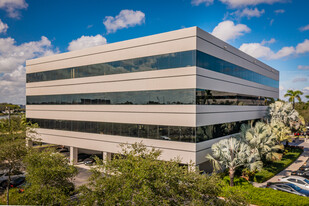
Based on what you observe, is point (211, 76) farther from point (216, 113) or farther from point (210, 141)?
point (210, 141)

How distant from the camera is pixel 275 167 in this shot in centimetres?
2570

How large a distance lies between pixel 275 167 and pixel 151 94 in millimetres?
17106

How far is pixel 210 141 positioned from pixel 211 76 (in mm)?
6943

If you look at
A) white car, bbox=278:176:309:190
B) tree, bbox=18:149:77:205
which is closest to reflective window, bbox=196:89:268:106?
white car, bbox=278:176:309:190

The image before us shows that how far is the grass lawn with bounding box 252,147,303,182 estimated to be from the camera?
22.2 meters

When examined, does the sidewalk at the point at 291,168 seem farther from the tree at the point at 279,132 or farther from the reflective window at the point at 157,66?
the reflective window at the point at 157,66

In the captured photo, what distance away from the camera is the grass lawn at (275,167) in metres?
22.2

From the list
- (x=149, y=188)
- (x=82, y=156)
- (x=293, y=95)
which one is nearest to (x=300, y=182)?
(x=149, y=188)

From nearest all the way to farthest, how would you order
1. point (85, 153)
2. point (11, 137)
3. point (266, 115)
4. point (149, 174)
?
point (149, 174) → point (11, 137) → point (85, 153) → point (266, 115)

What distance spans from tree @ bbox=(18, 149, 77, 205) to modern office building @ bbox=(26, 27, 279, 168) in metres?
10.8

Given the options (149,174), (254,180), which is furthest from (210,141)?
(149,174)

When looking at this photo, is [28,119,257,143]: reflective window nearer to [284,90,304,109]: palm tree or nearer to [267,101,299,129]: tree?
[267,101,299,129]: tree

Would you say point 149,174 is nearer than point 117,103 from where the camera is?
Yes

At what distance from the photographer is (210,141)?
2314 centimetres
